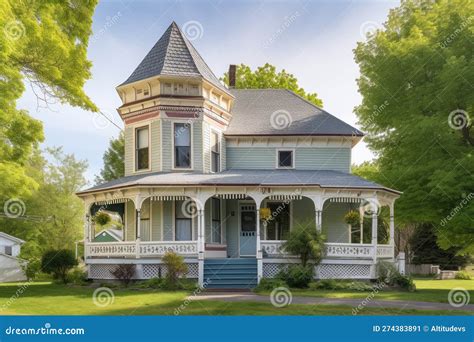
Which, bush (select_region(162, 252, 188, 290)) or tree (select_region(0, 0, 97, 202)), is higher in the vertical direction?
tree (select_region(0, 0, 97, 202))

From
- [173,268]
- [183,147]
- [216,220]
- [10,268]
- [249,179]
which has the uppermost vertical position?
[183,147]

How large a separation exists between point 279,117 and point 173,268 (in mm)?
10261

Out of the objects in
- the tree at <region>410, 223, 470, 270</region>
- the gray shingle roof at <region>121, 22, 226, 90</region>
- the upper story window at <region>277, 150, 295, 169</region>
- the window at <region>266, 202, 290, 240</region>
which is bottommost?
the tree at <region>410, 223, 470, 270</region>

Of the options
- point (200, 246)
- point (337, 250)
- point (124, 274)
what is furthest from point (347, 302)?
point (124, 274)

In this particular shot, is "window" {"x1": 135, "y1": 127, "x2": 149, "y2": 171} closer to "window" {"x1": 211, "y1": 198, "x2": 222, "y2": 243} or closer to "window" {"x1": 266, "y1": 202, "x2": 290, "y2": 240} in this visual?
"window" {"x1": 211, "y1": 198, "x2": 222, "y2": 243}

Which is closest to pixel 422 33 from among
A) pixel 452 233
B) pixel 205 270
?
pixel 452 233

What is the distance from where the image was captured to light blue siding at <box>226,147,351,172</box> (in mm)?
24516

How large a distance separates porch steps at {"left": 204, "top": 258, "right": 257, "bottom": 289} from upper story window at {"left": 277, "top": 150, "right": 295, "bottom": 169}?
5740mm

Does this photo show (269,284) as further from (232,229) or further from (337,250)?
(232,229)

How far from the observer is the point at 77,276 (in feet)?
70.3

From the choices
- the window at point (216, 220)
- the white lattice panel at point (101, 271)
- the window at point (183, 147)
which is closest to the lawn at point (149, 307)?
the white lattice panel at point (101, 271)

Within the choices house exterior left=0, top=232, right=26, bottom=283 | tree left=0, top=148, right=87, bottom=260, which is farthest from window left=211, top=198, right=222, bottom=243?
tree left=0, top=148, right=87, bottom=260

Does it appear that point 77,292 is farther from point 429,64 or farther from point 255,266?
point 429,64

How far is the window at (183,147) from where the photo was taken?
2270 cm
